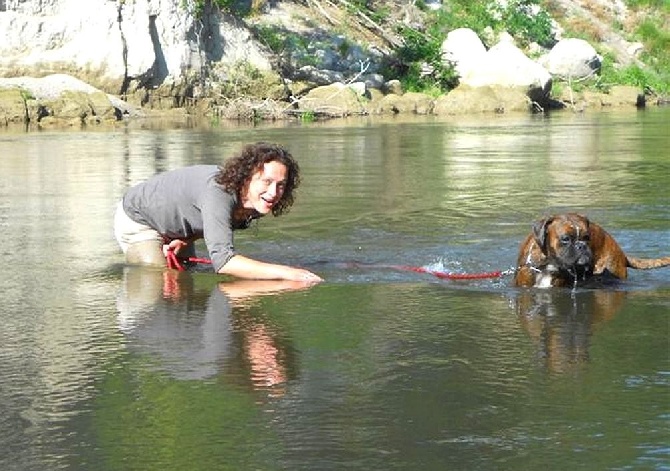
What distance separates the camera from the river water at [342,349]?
4766mm

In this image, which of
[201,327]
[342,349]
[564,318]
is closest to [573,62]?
[564,318]

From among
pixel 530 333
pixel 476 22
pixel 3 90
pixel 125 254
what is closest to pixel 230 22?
pixel 3 90

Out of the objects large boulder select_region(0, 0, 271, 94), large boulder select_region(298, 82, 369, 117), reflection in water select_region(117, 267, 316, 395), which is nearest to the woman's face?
reflection in water select_region(117, 267, 316, 395)

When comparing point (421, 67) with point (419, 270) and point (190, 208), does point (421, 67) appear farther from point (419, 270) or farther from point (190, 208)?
point (190, 208)

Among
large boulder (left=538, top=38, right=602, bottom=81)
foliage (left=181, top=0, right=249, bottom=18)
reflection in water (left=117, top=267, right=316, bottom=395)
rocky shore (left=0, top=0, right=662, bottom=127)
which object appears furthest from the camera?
large boulder (left=538, top=38, right=602, bottom=81)

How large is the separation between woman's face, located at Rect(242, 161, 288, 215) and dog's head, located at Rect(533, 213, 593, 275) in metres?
1.71

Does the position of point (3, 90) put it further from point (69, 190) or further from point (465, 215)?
point (465, 215)

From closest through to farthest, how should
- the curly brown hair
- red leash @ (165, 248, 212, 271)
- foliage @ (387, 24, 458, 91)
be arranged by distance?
the curly brown hair
red leash @ (165, 248, 212, 271)
foliage @ (387, 24, 458, 91)

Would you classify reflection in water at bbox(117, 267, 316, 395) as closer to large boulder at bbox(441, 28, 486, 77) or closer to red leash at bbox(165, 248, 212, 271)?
red leash at bbox(165, 248, 212, 271)

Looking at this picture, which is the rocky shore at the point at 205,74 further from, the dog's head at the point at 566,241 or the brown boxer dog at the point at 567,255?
the dog's head at the point at 566,241

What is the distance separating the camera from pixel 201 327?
7.00 m

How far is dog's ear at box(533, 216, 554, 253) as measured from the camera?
816 cm

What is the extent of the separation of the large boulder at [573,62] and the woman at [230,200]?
1589 inches

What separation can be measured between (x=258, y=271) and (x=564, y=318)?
6.49 ft
